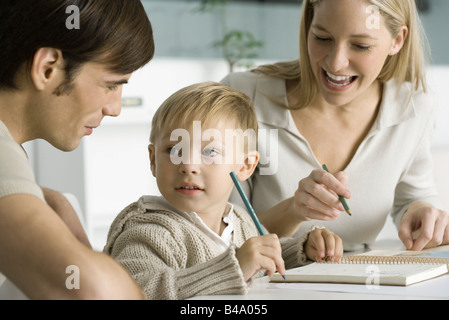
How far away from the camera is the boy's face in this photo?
3.85 ft

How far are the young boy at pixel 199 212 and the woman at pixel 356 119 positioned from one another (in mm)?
285

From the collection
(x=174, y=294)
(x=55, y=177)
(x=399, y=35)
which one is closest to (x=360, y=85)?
(x=399, y=35)

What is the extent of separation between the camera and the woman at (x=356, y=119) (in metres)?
1.55

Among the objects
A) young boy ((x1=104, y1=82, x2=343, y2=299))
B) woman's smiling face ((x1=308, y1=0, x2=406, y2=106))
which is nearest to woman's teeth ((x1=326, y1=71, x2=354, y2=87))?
woman's smiling face ((x1=308, y1=0, x2=406, y2=106))

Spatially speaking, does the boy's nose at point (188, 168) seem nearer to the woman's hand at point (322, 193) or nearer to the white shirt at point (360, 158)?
the woman's hand at point (322, 193)

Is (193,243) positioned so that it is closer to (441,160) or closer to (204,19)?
(441,160)

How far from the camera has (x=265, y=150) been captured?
166cm

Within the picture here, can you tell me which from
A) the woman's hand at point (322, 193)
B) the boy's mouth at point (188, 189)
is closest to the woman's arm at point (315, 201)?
the woman's hand at point (322, 193)

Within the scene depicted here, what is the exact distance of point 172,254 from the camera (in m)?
1.08

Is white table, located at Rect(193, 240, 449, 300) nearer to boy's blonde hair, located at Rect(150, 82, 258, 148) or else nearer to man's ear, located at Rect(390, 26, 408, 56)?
boy's blonde hair, located at Rect(150, 82, 258, 148)

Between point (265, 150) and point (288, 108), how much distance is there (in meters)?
0.13

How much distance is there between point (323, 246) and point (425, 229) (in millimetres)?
283

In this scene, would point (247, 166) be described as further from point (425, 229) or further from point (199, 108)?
point (425, 229)

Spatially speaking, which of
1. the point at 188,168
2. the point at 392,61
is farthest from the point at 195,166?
the point at 392,61
